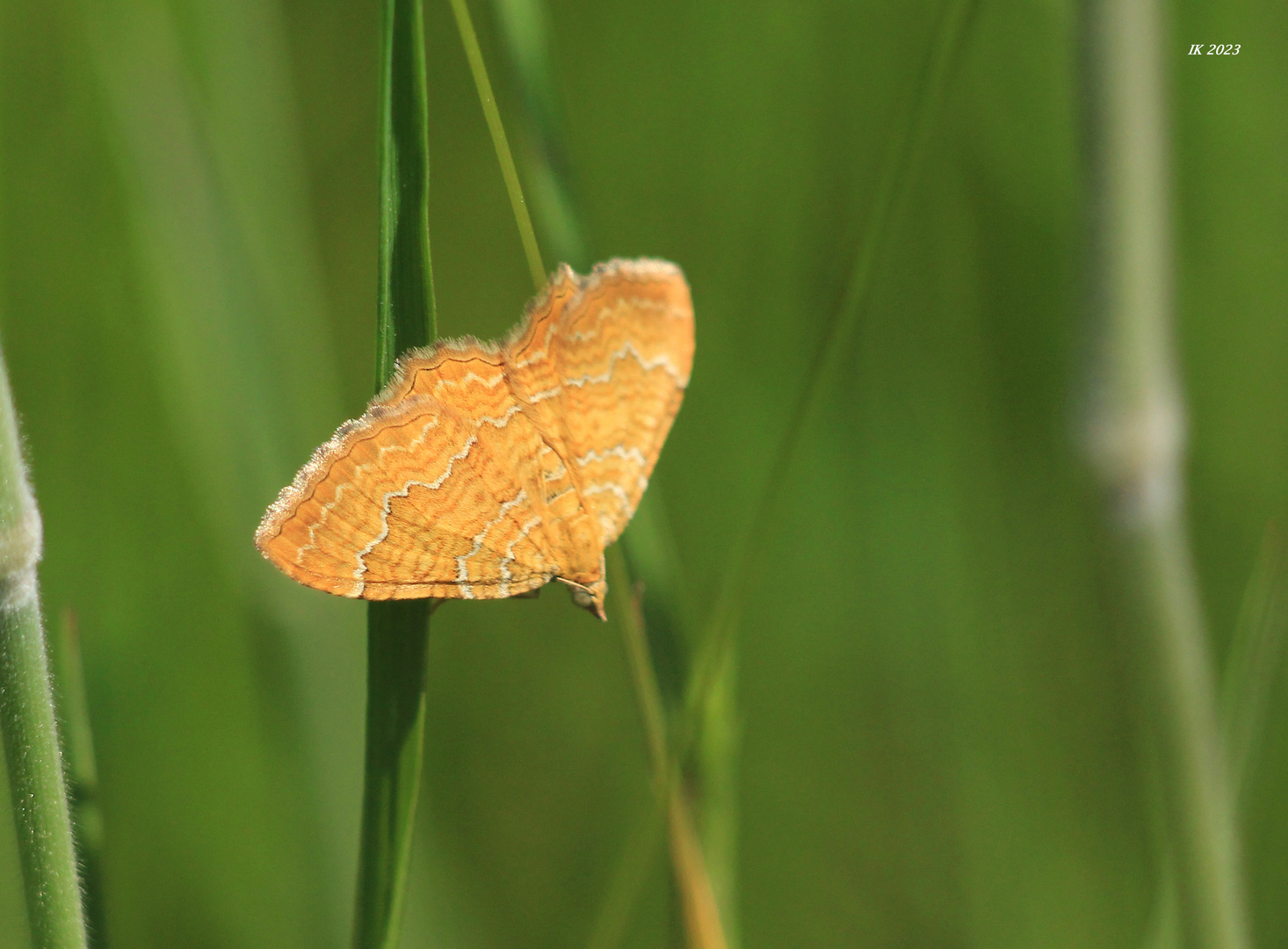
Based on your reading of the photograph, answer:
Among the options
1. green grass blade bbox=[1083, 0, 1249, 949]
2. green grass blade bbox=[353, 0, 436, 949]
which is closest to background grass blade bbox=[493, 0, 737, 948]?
green grass blade bbox=[353, 0, 436, 949]

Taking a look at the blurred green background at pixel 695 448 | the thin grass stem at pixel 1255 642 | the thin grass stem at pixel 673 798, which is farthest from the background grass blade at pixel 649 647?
the blurred green background at pixel 695 448

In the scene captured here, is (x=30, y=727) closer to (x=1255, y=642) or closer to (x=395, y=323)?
(x=395, y=323)

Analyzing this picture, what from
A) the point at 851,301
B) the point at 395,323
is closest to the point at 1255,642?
the point at 851,301

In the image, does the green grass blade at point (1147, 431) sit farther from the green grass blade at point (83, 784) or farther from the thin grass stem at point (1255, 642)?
the green grass blade at point (83, 784)

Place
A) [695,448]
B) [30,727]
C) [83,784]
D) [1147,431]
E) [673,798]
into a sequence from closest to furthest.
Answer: [30,727] < [1147,431] < [83,784] < [673,798] < [695,448]

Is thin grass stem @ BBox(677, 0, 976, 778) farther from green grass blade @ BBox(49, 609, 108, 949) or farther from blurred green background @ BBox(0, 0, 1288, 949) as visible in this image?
blurred green background @ BBox(0, 0, 1288, 949)

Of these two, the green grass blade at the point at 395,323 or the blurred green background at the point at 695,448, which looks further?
the blurred green background at the point at 695,448
